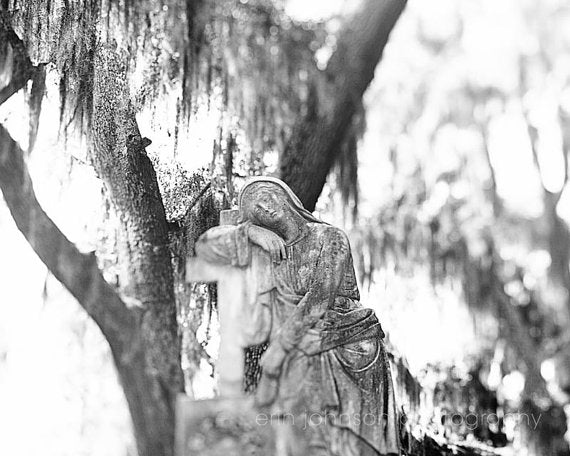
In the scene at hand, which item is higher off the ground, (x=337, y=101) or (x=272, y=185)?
(x=337, y=101)

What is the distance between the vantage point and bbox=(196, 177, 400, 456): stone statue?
→ 631 centimetres

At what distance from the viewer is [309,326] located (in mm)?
6555

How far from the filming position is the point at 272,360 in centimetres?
633

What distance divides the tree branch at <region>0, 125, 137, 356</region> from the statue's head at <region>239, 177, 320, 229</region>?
1340 mm

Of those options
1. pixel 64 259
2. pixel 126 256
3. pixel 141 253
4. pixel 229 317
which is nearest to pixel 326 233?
pixel 229 317

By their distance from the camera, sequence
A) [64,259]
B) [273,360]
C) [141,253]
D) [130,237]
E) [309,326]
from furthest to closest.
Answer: [130,237]
[141,253]
[64,259]
[309,326]
[273,360]

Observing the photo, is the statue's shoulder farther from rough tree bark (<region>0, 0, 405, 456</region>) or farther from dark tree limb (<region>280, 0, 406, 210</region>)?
dark tree limb (<region>280, 0, 406, 210</region>)

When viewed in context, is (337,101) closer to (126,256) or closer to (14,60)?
(126,256)

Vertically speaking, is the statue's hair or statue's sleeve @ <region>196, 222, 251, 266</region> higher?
the statue's hair

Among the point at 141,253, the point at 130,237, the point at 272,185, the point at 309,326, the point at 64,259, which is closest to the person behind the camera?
the point at 309,326

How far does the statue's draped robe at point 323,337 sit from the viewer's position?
6.35 m

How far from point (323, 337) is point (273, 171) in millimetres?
3621


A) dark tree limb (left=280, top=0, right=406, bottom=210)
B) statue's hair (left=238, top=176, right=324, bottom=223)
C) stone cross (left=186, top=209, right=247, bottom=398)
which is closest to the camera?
stone cross (left=186, top=209, right=247, bottom=398)

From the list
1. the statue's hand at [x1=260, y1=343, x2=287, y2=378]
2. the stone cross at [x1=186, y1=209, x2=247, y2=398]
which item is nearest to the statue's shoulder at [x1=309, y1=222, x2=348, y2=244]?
the stone cross at [x1=186, y1=209, x2=247, y2=398]
